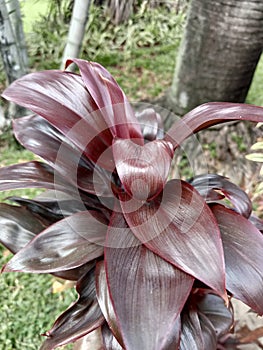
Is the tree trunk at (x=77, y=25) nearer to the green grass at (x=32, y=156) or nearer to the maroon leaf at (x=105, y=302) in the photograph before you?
the green grass at (x=32, y=156)

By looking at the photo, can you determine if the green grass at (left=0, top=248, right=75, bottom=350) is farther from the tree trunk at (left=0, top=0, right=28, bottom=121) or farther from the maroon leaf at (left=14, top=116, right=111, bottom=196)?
the tree trunk at (left=0, top=0, right=28, bottom=121)

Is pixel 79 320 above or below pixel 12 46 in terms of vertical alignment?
below

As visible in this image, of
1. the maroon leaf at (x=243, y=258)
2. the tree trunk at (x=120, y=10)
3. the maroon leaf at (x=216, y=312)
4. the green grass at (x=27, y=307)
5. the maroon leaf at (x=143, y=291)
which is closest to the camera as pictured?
the maroon leaf at (x=143, y=291)

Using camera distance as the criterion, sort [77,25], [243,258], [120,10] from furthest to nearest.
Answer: [120,10] < [77,25] < [243,258]

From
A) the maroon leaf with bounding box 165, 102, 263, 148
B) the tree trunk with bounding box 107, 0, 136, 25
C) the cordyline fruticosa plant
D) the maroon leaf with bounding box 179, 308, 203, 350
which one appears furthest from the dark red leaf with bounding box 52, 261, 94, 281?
the tree trunk with bounding box 107, 0, 136, 25

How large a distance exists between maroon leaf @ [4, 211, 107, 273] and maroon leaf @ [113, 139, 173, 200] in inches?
5.5

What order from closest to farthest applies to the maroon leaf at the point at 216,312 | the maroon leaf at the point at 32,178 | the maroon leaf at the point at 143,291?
the maroon leaf at the point at 143,291, the maroon leaf at the point at 32,178, the maroon leaf at the point at 216,312

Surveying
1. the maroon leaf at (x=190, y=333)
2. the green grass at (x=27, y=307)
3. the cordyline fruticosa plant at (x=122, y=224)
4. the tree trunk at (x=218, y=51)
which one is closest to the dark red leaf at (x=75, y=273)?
the cordyline fruticosa plant at (x=122, y=224)

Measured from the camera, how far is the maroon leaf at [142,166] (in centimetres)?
61

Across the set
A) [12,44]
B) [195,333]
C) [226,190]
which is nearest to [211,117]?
[226,190]

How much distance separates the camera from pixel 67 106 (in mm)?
750

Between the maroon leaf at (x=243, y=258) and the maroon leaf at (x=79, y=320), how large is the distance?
0.27m

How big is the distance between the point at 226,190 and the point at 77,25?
57.9 inches

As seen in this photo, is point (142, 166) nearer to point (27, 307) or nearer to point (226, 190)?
point (226, 190)
